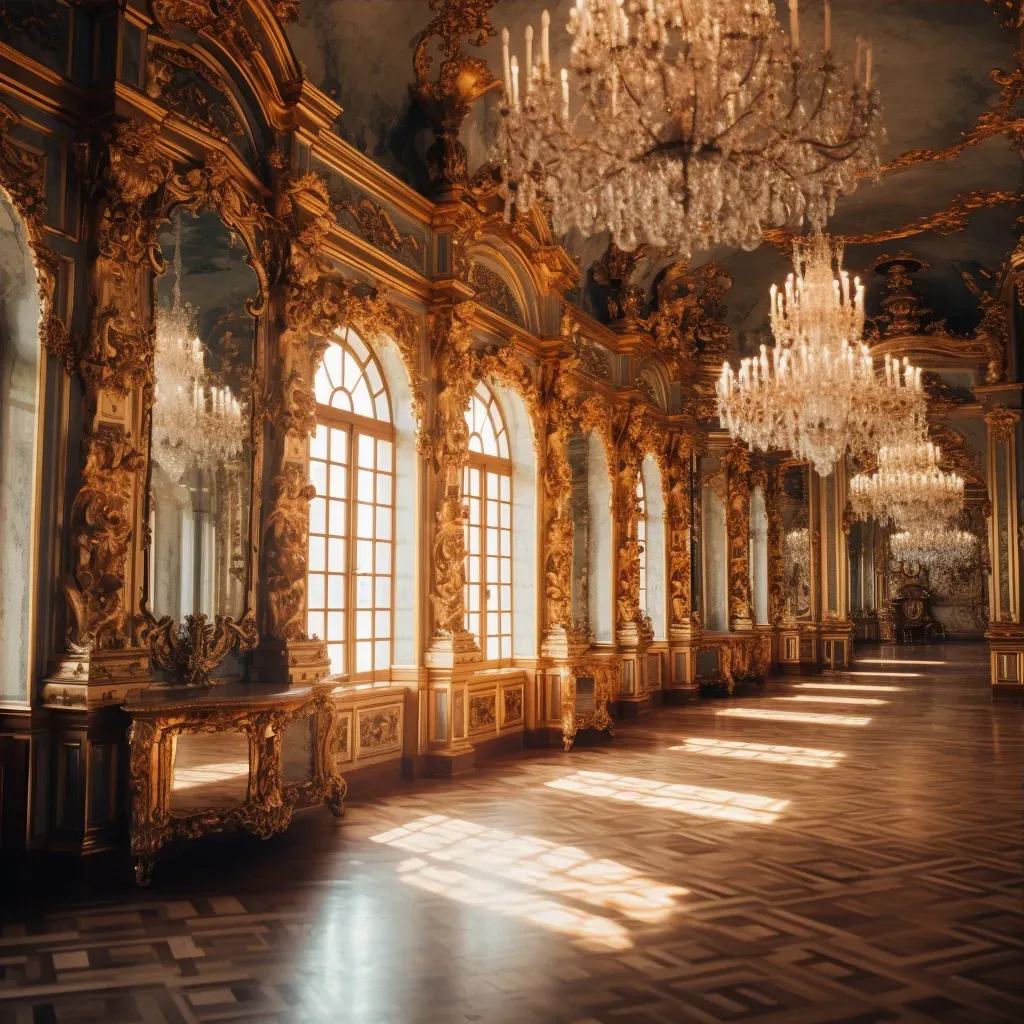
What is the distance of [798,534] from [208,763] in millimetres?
17066

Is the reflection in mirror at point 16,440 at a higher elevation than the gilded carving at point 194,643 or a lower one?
higher

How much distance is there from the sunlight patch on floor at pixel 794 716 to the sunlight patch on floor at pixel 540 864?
668 cm

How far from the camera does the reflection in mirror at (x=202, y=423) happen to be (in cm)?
582

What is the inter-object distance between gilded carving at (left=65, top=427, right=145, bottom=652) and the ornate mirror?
1.02 ft

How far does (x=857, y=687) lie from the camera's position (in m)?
16.6

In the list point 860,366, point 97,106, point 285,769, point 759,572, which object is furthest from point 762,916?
point 759,572

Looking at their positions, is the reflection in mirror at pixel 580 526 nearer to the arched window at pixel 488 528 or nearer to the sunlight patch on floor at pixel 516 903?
the arched window at pixel 488 528

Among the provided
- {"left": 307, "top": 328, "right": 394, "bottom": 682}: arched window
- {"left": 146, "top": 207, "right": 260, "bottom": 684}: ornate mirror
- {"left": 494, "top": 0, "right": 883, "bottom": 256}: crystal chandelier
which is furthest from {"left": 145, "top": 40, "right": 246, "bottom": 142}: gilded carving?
{"left": 307, "top": 328, "right": 394, "bottom": 682}: arched window

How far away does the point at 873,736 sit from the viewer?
417 inches

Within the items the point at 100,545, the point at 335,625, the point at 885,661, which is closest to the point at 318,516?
the point at 335,625

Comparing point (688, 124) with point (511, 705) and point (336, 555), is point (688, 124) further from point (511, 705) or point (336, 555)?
point (511, 705)

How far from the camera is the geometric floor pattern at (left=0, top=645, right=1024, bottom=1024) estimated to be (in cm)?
360

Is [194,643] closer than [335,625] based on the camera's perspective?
Yes

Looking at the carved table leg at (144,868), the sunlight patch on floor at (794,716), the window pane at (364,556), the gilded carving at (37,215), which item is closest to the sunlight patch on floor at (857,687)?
the sunlight patch on floor at (794,716)
